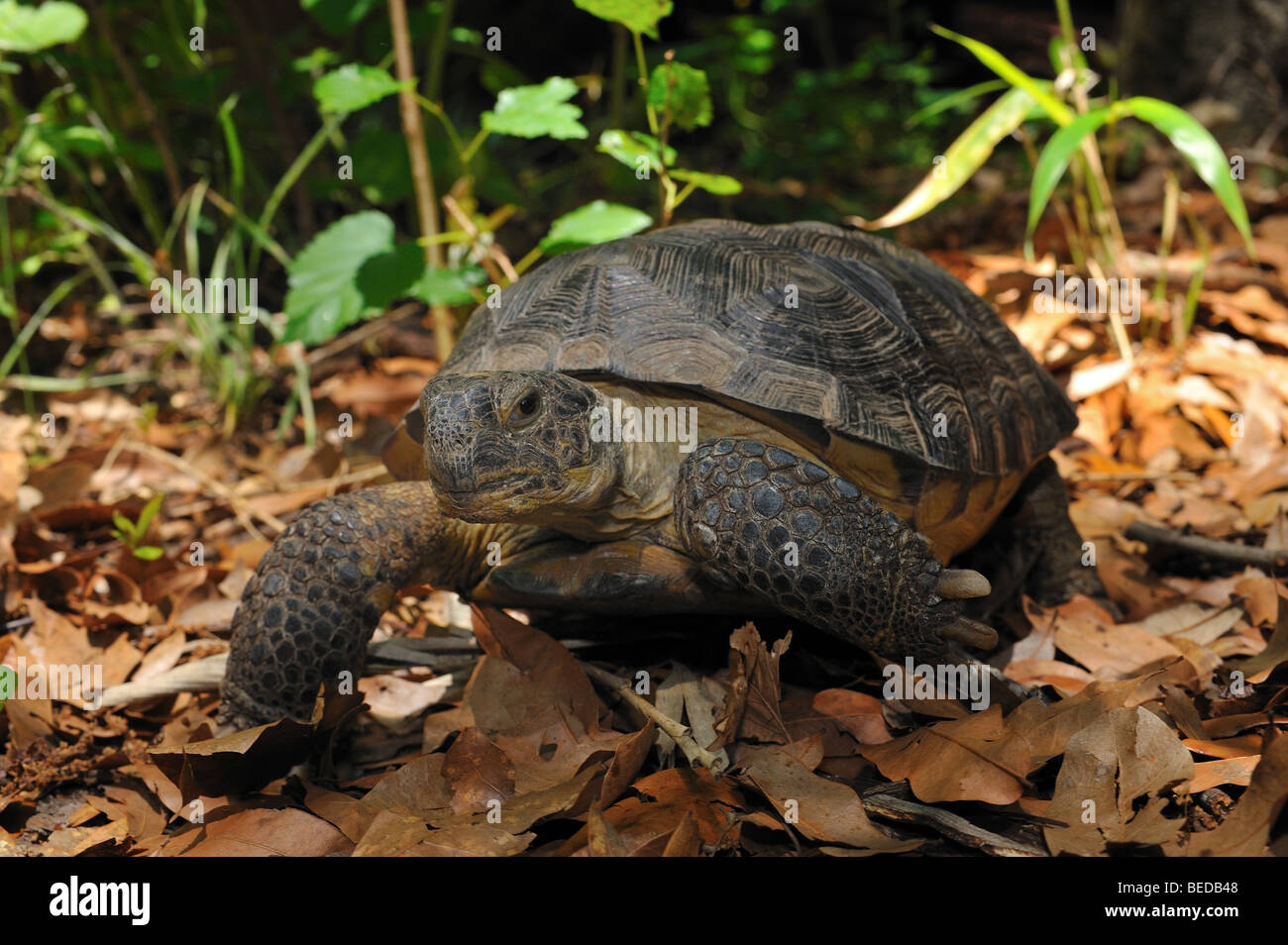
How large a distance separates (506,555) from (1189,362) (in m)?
3.74

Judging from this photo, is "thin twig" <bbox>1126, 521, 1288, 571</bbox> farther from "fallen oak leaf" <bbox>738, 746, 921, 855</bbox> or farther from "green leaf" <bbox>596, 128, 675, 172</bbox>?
"green leaf" <bbox>596, 128, 675, 172</bbox>

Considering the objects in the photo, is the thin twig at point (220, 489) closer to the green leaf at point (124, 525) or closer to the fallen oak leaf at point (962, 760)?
the green leaf at point (124, 525)

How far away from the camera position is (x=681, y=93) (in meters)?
3.61

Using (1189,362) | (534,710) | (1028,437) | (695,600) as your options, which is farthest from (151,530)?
(1189,362)

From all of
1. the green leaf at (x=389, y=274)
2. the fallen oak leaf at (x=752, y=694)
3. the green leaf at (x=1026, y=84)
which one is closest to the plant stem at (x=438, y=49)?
the green leaf at (x=389, y=274)

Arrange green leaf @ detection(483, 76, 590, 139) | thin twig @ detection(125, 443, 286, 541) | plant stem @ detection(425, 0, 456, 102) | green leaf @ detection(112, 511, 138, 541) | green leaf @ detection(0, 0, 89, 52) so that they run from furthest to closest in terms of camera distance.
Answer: plant stem @ detection(425, 0, 456, 102), green leaf @ detection(0, 0, 89, 52), thin twig @ detection(125, 443, 286, 541), green leaf @ detection(112, 511, 138, 541), green leaf @ detection(483, 76, 590, 139)

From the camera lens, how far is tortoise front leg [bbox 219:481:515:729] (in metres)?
2.69

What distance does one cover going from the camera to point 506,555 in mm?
3027

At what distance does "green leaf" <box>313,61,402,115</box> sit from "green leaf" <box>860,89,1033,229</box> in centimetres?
214

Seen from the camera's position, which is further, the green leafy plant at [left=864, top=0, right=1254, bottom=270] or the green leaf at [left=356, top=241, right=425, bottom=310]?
the green leafy plant at [left=864, top=0, right=1254, bottom=270]

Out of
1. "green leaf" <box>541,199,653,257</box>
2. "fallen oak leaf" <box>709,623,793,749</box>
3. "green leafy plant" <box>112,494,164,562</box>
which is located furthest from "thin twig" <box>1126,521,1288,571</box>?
"green leafy plant" <box>112,494,164,562</box>

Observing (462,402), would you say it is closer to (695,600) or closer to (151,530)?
(695,600)

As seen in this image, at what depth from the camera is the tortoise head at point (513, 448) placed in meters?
2.39

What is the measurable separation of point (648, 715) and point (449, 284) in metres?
2.10
